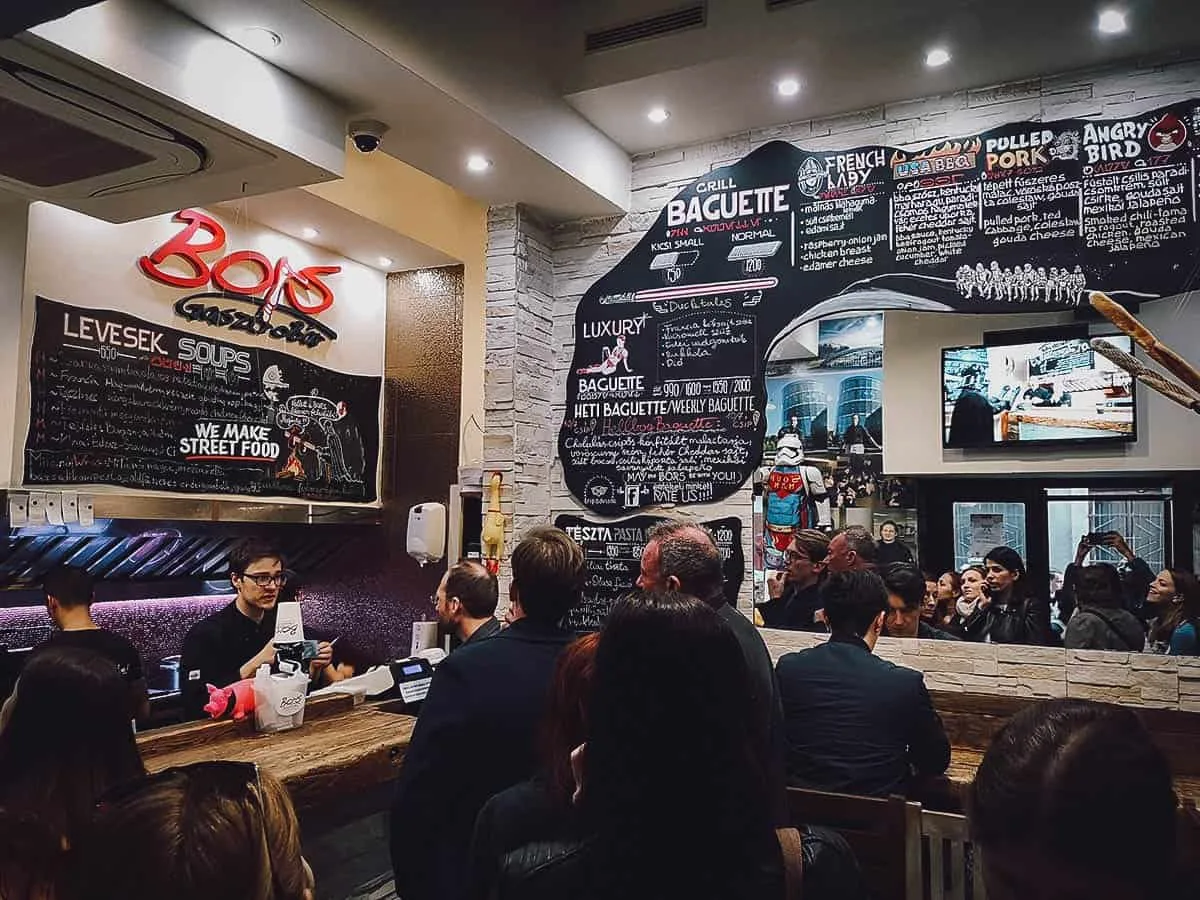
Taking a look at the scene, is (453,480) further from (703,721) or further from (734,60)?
(703,721)

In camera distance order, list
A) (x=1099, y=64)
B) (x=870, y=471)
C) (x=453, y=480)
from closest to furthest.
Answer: (x=1099, y=64) → (x=870, y=471) → (x=453, y=480)

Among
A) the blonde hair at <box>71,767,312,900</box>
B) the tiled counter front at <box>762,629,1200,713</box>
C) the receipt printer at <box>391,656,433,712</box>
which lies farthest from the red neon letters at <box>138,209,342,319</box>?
the blonde hair at <box>71,767,312,900</box>

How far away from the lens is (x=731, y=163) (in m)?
4.51

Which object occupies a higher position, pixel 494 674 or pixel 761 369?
pixel 761 369

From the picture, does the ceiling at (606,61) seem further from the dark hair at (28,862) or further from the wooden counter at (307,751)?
the dark hair at (28,862)

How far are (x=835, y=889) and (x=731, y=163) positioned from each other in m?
3.81

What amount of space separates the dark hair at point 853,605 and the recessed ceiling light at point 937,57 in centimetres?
226

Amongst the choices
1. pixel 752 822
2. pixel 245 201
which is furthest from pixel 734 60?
pixel 752 822

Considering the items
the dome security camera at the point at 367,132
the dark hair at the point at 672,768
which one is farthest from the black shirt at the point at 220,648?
the dark hair at the point at 672,768

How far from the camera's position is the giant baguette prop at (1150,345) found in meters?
3.09

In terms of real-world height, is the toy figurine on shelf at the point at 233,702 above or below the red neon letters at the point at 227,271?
below

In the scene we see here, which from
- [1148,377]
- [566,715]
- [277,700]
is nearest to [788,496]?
[1148,377]

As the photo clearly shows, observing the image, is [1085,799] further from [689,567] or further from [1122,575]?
[1122,575]

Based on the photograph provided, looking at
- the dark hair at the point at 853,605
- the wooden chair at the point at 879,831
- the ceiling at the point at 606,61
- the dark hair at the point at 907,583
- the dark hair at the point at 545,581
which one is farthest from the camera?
the dark hair at the point at 907,583
